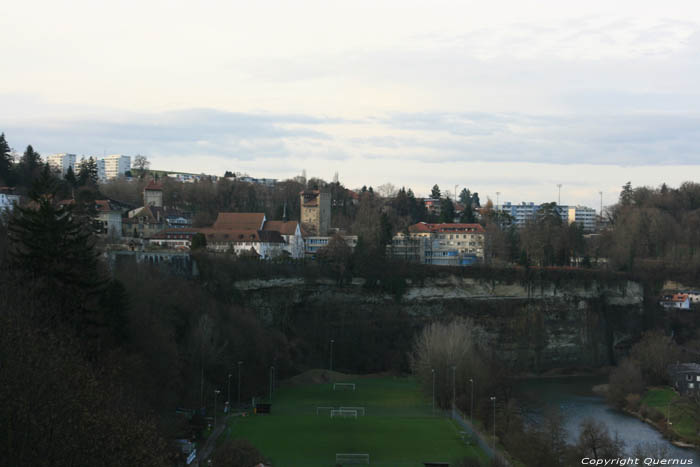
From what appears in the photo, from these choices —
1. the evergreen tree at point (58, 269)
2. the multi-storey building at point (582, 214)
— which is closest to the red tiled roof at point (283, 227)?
the evergreen tree at point (58, 269)

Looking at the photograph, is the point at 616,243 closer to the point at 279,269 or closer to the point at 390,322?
the point at 390,322

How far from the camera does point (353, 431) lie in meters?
34.4

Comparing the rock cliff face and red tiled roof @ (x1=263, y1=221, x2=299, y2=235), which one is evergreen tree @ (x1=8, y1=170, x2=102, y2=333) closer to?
the rock cliff face

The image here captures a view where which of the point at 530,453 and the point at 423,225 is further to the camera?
the point at 423,225

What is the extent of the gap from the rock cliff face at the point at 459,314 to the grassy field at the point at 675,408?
47.2ft

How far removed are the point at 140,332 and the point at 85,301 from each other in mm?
5014

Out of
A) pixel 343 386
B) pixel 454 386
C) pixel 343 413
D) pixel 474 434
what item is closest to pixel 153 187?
pixel 343 386

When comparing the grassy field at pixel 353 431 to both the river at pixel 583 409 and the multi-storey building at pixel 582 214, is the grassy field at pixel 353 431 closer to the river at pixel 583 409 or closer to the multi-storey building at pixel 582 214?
the river at pixel 583 409

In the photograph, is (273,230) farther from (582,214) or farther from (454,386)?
(582,214)

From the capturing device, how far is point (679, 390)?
1802 inches

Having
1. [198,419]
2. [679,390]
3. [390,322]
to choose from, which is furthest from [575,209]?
[198,419]

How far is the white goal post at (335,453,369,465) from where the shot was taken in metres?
28.5

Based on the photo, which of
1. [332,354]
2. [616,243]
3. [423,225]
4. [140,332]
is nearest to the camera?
[140,332]

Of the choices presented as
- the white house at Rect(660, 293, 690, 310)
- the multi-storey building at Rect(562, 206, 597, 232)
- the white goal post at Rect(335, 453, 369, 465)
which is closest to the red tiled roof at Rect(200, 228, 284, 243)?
the white house at Rect(660, 293, 690, 310)
